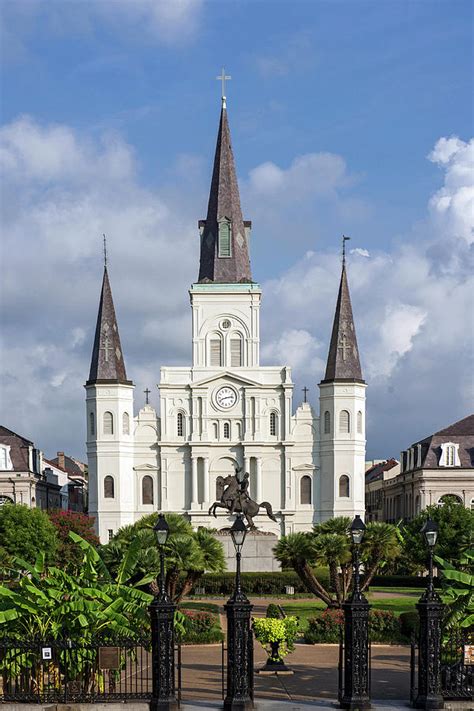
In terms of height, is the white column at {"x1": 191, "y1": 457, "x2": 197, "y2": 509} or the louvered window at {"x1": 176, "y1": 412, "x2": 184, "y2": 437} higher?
the louvered window at {"x1": 176, "y1": 412, "x2": 184, "y2": 437}

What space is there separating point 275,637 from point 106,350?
72246 millimetres

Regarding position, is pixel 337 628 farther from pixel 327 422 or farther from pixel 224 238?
pixel 224 238

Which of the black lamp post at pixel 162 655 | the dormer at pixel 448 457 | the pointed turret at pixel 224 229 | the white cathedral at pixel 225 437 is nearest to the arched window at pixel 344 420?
the white cathedral at pixel 225 437

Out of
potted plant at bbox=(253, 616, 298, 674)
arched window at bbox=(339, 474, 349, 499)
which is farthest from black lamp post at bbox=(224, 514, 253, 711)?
arched window at bbox=(339, 474, 349, 499)

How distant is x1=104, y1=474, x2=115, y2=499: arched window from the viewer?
9944 centimetres

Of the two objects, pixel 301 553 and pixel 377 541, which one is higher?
pixel 377 541

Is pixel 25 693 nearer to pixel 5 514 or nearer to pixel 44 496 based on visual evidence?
pixel 5 514

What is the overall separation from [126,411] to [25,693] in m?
76.6

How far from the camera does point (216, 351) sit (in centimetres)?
10375

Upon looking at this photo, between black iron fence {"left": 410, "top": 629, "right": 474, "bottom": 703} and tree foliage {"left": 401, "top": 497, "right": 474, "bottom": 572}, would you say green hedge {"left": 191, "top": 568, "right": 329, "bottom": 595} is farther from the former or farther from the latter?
black iron fence {"left": 410, "top": 629, "right": 474, "bottom": 703}

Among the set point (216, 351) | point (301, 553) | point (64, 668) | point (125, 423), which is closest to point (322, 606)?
point (301, 553)

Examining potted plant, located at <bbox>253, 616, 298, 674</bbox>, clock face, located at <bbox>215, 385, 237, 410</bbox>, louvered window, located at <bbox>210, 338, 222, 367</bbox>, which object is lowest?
potted plant, located at <bbox>253, 616, 298, 674</bbox>

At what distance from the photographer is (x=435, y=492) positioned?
103938 millimetres

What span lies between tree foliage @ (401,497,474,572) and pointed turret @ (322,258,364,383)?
2344 centimetres
